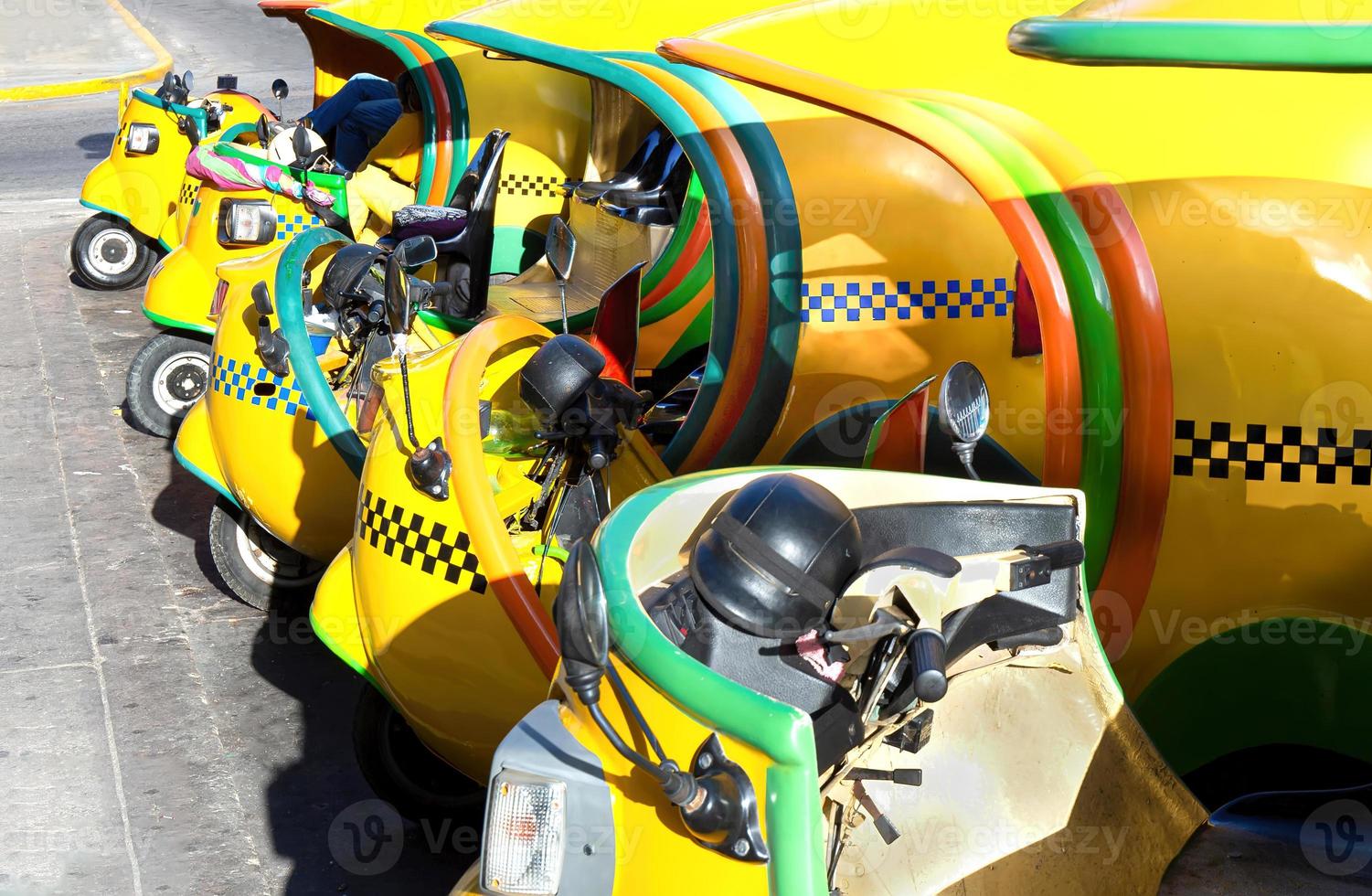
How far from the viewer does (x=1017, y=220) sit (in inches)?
153

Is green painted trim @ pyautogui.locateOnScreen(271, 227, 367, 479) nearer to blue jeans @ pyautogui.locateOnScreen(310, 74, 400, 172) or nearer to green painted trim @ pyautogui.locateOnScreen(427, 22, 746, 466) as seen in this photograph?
green painted trim @ pyautogui.locateOnScreen(427, 22, 746, 466)

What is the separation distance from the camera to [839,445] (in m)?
4.83

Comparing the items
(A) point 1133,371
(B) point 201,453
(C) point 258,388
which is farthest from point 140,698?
(A) point 1133,371

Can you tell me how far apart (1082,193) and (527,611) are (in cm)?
196

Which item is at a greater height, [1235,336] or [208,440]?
[1235,336]

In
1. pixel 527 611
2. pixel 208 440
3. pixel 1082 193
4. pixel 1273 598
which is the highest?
pixel 1082 193

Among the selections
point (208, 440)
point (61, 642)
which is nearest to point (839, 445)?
point (208, 440)

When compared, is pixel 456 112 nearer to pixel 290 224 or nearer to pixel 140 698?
pixel 290 224

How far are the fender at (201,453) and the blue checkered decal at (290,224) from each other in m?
2.05

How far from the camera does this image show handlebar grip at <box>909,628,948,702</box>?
2570 mm

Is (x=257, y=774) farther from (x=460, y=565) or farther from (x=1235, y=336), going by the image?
(x=1235, y=336)

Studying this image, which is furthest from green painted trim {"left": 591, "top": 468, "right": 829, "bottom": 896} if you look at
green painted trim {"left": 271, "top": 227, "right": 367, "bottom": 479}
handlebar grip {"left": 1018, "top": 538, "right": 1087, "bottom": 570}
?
green painted trim {"left": 271, "top": 227, "right": 367, "bottom": 479}

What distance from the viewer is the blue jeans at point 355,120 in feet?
31.6

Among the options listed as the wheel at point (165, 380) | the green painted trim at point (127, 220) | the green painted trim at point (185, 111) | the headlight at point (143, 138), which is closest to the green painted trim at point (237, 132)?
the green painted trim at point (185, 111)
